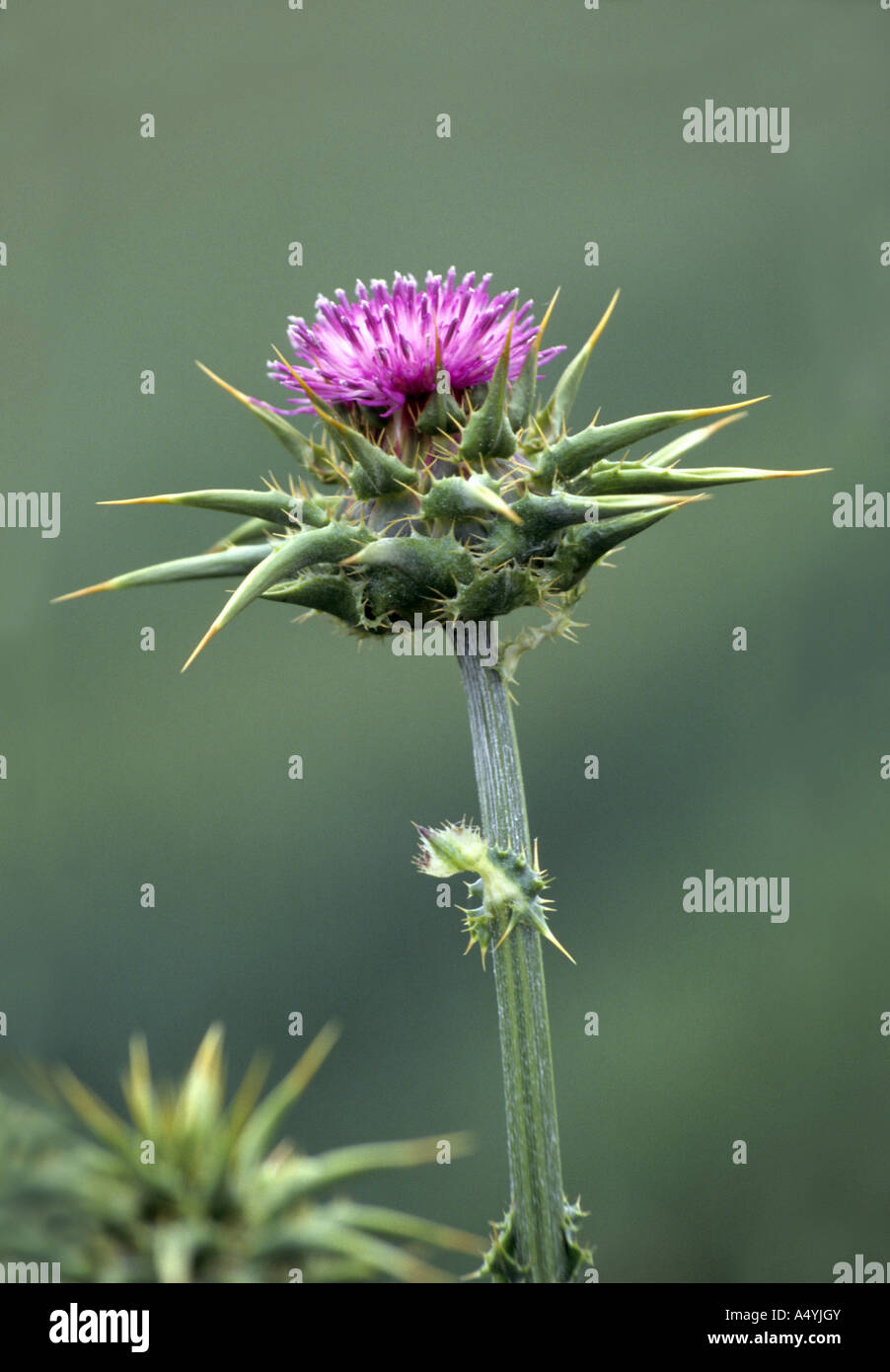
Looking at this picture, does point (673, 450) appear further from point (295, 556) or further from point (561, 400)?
point (295, 556)

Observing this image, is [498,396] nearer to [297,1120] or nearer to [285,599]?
[285,599]

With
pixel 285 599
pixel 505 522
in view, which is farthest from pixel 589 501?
pixel 285 599

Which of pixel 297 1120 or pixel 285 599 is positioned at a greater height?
pixel 285 599

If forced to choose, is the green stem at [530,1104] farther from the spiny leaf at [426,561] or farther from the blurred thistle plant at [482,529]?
the spiny leaf at [426,561]

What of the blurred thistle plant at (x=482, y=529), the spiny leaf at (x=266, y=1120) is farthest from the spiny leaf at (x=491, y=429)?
the spiny leaf at (x=266, y=1120)

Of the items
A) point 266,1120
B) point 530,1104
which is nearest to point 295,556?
point 530,1104
